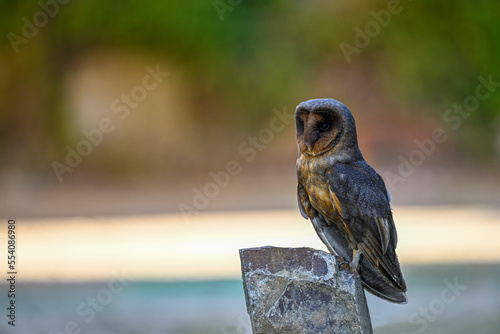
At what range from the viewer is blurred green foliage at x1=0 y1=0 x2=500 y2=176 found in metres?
13.4

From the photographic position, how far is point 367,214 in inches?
133

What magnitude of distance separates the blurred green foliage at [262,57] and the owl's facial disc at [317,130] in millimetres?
10042

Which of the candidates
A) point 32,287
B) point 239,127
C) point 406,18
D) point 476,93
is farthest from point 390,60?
A: point 32,287

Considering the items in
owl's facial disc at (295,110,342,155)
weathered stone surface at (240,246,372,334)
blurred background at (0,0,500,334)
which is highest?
blurred background at (0,0,500,334)

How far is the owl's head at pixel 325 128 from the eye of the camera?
3295 mm

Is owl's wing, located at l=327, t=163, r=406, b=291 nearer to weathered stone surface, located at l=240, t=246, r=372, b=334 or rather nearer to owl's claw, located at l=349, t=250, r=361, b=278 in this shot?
owl's claw, located at l=349, t=250, r=361, b=278

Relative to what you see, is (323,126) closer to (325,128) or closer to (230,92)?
(325,128)

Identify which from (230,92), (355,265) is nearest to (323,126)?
(355,265)

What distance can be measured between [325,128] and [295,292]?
2.62ft

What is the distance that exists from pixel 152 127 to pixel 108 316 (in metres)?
7.14

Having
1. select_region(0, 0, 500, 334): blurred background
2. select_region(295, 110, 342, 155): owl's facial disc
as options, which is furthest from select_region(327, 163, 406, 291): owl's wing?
select_region(0, 0, 500, 334): blurred background

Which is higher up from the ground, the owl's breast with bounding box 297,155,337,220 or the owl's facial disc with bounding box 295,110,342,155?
the owl's facial disc with bounding box 295,110,342,155

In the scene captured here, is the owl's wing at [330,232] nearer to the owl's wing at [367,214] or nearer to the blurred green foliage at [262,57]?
the owl's wing at [367,214]

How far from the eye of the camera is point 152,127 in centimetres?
1352
